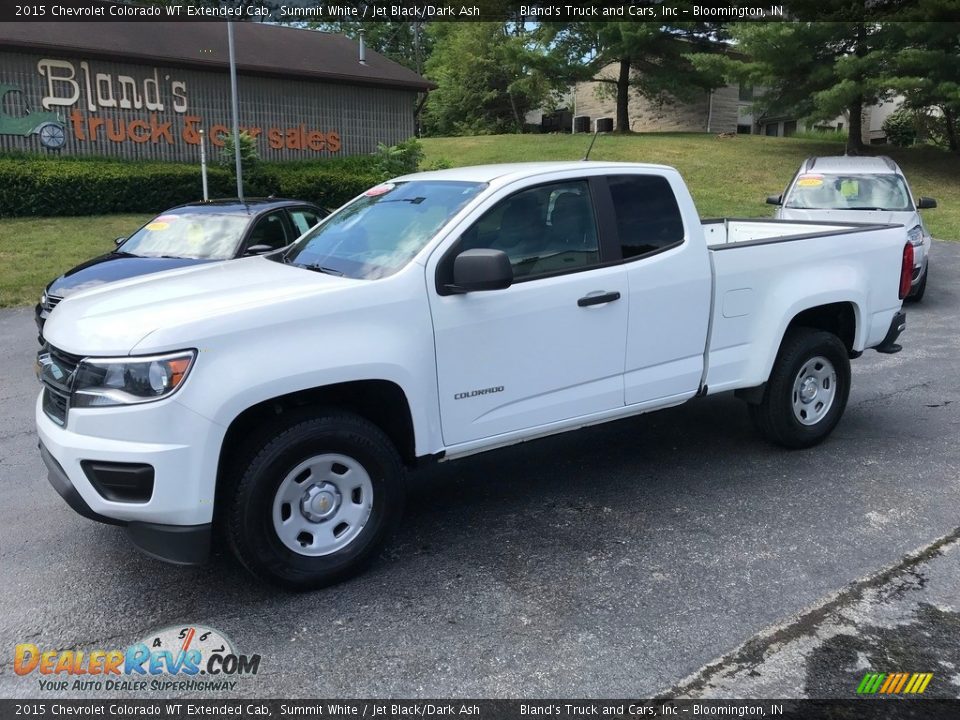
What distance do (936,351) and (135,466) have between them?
8.06 meters

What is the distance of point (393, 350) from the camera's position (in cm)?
376

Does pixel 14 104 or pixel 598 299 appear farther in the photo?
pixel 14 104

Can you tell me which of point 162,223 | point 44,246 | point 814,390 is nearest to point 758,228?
point 814,390

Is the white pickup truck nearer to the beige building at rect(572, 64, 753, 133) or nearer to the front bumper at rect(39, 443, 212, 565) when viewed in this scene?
the front bumper at rect(39, 443, 212, 565)

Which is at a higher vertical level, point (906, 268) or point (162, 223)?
point (162, 223)

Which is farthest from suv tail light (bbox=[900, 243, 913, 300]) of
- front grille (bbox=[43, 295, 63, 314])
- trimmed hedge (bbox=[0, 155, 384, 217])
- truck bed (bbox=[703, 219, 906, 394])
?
trimmed hedge (bbox=[0, 155, 384, 217])

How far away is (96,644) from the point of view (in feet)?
11.1

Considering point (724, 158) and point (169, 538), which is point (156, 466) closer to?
point (169, 538)

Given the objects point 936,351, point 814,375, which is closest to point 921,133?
point 936,351

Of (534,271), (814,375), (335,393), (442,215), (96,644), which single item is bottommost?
(96,644)

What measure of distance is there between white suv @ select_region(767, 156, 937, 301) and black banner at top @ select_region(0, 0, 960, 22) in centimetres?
1092

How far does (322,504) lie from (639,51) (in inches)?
1244

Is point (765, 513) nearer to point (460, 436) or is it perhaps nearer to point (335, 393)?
point (460, 436)

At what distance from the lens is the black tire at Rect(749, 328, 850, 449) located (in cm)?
535
